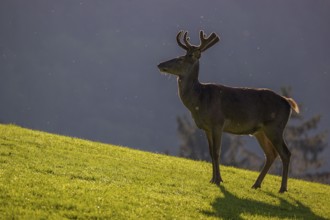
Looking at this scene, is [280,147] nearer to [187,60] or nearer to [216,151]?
[216,151]

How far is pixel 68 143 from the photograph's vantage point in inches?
935

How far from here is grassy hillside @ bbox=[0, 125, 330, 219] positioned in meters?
11.8

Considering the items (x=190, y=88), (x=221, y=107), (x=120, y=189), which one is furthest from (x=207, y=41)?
(x=120, y=189)

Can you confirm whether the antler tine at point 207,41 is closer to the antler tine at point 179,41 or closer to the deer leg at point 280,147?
the antler tine at point 179,41

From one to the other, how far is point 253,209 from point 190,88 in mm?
5116

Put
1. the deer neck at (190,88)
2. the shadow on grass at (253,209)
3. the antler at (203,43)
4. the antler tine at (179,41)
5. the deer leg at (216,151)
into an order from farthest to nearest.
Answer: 1. the antler tine at (179,41)
2. the antler at (203,43)
3. the deer neck at (190,88)
4. the deer leg at (216,151)
5. the shadow on grass at (253,209)

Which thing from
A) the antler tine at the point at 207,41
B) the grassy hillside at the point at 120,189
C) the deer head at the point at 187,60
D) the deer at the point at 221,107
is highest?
the antler tine at the point at 207,41

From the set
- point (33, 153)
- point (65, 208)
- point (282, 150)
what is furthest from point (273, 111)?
point (65, 208)

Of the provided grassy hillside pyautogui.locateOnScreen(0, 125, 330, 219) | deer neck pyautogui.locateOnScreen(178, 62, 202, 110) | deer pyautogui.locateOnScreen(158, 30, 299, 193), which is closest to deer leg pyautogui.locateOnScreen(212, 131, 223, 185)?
deer pyautogui.locateOnScreen(158, 30, 299, 193)

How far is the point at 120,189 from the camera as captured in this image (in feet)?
46.9

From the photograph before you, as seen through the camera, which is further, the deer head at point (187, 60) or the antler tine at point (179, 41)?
the antler tine at point (179, 41)

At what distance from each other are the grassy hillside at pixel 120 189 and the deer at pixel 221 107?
1625 millimetres

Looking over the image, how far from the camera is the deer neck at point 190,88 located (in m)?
18.3

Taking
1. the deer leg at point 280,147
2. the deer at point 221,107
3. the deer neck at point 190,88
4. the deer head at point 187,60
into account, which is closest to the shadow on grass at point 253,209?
the deer leg at point 280,147
